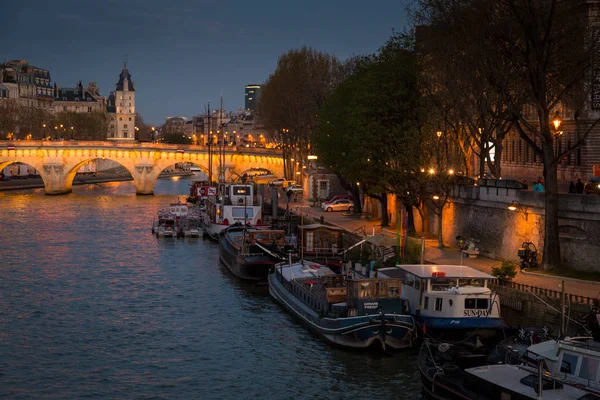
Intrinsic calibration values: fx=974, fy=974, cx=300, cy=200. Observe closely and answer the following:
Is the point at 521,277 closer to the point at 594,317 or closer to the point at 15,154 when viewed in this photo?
the point at 594,317

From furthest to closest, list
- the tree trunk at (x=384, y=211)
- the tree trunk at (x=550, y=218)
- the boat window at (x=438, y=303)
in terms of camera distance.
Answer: the tree trunk at (x=384, y=211) < the tree trunk at (x=550, y=218) < the boat window at (x=438, y=303)

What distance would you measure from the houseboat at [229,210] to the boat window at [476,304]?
31.2 m

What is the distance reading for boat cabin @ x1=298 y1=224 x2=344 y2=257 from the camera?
51.2m

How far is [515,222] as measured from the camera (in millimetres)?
44625

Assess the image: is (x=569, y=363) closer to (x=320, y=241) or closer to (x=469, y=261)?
(x=469, y=261)

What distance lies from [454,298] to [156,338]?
11741mm

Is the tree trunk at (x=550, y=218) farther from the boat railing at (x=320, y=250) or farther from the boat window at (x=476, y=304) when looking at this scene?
the boat railing at (x=320, y=250)

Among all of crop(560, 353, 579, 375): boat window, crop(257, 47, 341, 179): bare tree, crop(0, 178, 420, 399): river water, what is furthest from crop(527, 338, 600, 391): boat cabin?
crop(257, 47, 341, 179): bare tree

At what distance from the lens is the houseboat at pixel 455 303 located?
33.7m

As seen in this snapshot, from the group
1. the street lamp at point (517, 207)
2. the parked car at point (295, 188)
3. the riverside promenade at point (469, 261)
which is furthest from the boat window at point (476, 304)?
the parked car at point (295, 188)

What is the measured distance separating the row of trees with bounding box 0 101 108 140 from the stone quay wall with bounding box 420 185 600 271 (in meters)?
120

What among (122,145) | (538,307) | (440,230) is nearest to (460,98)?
(440,230)

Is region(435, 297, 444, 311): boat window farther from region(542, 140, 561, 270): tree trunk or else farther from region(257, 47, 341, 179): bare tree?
region(257, 47, 341, 179): bare tree

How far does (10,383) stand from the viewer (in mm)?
31891
